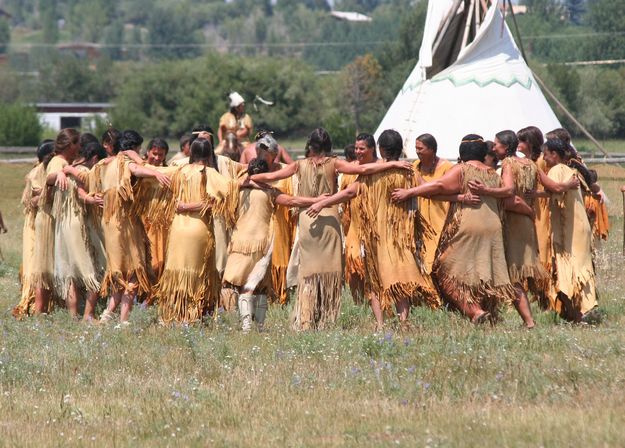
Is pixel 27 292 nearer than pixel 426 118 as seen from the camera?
Yes

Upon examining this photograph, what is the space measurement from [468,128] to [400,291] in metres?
10.5

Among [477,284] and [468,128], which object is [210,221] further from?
[468,128]

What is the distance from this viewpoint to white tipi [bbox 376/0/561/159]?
2059 cm

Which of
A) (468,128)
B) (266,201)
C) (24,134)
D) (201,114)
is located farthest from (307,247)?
(201,114)

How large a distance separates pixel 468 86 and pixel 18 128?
130 feet

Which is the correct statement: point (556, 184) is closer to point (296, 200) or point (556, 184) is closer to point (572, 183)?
point (572, 183)

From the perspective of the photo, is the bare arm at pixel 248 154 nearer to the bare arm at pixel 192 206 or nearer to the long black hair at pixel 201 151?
the long black hair at pixel 201 151

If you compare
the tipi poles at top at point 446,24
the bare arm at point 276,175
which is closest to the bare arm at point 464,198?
the bare arm at point 276,175

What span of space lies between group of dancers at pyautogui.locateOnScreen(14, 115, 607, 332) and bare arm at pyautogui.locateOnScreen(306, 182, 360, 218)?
17 millimetres

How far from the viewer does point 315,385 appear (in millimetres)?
8578

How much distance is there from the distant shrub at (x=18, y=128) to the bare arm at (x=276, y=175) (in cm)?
4745

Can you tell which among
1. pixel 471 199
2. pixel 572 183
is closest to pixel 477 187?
pixel 471 199

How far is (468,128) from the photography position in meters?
20.6

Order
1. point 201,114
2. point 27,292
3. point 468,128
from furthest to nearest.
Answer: point 201,114, point 468,128, point 27,292
